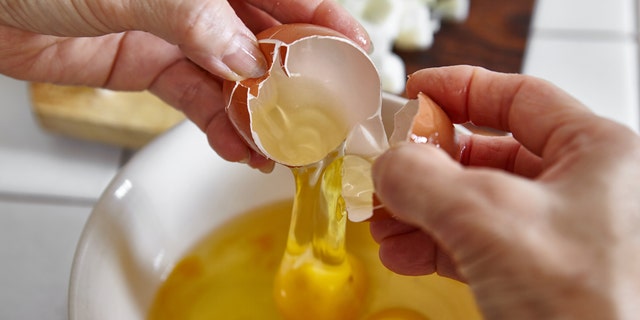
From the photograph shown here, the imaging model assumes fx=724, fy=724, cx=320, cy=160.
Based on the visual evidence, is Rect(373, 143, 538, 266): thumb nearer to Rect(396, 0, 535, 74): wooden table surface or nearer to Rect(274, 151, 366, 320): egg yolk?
Rect(274, 151, 366, 320): egg yolk

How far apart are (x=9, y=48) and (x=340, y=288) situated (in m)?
0.48

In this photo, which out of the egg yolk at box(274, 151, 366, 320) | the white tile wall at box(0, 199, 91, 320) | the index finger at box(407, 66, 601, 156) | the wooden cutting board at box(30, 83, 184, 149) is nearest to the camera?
the index finger at box(407, 66, 601, 156)

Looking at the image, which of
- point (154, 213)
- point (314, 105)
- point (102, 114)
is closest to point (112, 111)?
point (102, 114)

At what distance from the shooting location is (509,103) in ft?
2.19

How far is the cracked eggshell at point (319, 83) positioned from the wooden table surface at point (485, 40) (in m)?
0.42

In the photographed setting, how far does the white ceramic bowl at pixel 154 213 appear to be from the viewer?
0.71 metres

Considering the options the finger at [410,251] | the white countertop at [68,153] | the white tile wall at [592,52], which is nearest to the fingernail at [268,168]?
the finger at [410,251]

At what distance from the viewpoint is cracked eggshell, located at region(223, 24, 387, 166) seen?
0.70 meters

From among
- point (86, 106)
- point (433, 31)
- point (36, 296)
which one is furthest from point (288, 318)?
point (433, 31)

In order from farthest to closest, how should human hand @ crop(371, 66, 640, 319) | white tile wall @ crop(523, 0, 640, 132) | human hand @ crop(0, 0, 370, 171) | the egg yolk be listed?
1. white tile wall @ crop(523, 0, 640, 132)
2. the egg yolk
3. human hand @ crop(0, 0, 370, 171)
4. human hand @ crop(371, 66, 640, 319)

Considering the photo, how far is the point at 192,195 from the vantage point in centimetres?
86

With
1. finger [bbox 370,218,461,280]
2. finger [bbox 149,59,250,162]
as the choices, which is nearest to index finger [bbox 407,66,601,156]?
finger [bbox 370,218,461,280]

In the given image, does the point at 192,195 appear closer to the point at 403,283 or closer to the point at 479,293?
the point at 403,283

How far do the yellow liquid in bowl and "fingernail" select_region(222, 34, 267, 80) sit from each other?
276 mm
